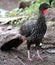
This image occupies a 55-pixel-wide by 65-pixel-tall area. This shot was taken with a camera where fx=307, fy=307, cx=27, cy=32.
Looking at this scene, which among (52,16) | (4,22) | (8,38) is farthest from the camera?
(4,22)

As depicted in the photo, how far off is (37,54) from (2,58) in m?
0.86

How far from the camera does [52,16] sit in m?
9.43

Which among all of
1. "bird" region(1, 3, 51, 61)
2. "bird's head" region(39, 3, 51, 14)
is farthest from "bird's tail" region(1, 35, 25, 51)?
"bird's head" region(39, 3, 51, 14)

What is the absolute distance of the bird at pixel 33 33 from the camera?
6.88 metres

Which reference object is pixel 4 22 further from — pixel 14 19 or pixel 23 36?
pixel 23 36

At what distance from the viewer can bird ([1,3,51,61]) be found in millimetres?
6883

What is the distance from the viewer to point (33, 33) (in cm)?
696

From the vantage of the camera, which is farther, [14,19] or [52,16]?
[14,19]

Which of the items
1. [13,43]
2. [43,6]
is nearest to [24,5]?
[13,43]

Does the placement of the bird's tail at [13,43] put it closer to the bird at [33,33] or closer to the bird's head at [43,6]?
the bird at [33,33]

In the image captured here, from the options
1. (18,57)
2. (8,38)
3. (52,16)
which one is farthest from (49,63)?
(52,16)

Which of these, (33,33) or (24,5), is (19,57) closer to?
(33,33)

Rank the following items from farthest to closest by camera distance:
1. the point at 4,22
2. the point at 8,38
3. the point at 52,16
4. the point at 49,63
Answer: the point at 4,22 → the point at 52,16 → the point at 8,38 → the point at 49,63

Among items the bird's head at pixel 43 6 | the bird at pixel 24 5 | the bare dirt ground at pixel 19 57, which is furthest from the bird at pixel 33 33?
the bird at pixel 24 5
